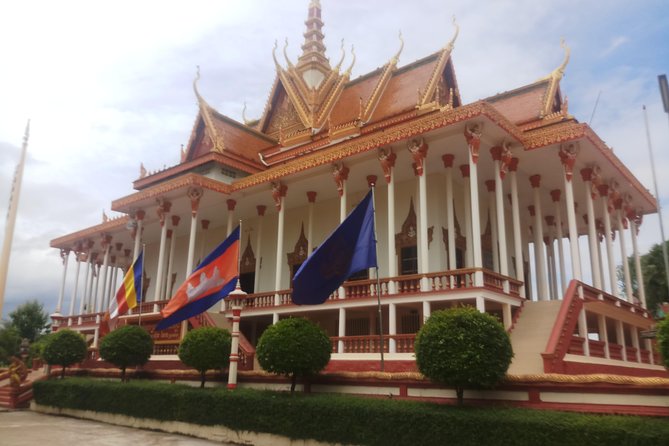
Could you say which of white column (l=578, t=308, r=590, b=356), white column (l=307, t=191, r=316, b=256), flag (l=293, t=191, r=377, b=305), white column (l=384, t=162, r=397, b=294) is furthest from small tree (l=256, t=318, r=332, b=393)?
white column (l=307, t=191, r=316, b=256)

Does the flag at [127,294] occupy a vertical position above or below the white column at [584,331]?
above

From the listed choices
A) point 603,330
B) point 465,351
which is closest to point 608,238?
point 603,330

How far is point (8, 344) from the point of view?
1436 inches

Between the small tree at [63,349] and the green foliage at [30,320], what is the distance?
24632 mm

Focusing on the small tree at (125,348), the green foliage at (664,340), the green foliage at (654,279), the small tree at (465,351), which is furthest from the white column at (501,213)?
the green foliage at (654,279)

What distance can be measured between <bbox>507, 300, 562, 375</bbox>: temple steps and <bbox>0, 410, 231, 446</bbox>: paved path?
6.90 meters

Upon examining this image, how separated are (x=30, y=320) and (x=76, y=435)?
3263 cm

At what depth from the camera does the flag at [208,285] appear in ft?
47.9

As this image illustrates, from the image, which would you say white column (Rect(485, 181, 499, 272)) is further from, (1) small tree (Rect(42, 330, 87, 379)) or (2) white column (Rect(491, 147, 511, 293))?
(1) small tree (Rect(42, 330, 87, 379))

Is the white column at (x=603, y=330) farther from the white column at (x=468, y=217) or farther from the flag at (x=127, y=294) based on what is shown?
the flag at (x=127, y=294)

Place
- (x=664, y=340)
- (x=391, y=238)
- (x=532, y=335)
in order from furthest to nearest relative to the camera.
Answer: (x=391, y=238), (x=532, y=335), (x=664, y=340)

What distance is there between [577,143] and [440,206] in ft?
14.9

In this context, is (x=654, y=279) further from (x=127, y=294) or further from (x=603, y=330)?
(x=127, y=294)

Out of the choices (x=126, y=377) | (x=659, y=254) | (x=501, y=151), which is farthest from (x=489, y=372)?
(x=659, y=254)
